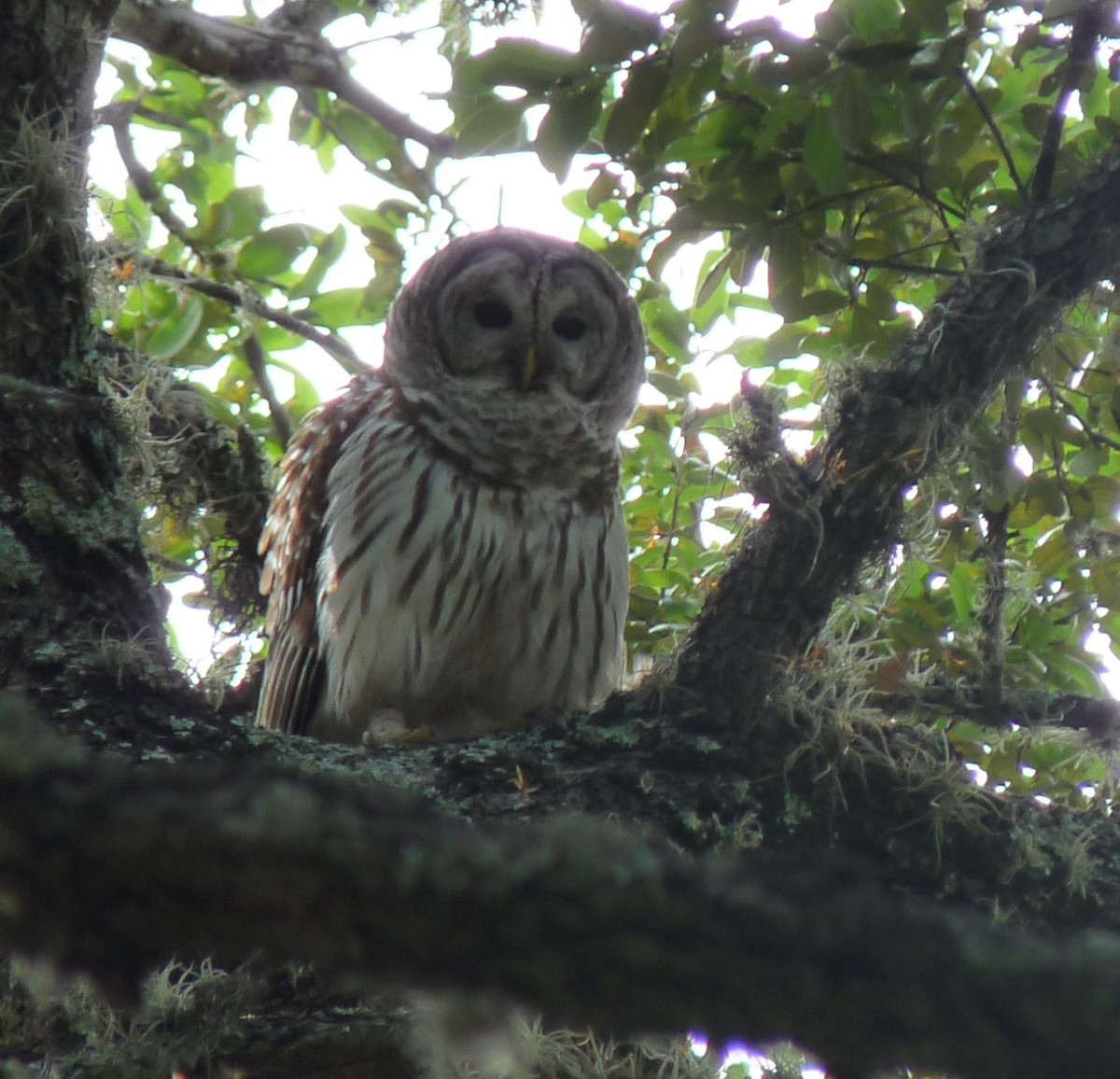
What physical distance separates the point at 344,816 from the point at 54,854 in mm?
163

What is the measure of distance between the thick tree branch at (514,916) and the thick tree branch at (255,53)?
413 centimetres

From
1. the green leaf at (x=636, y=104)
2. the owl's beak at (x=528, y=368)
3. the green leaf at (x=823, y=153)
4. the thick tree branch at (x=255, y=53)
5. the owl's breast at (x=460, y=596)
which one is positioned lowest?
the owl's breast at (x=460, y=596)

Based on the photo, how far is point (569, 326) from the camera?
14.7 ft

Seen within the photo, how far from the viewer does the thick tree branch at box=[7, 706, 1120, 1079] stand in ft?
2.37

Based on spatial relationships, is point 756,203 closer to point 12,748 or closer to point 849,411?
point 849,411

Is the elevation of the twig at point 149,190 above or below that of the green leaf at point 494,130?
above

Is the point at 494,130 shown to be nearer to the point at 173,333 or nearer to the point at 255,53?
the point at 173,333

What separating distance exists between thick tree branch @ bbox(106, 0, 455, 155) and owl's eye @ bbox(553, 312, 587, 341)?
744mm

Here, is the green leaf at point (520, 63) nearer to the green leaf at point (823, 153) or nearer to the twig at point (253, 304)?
the green leaf at point (823, 153)

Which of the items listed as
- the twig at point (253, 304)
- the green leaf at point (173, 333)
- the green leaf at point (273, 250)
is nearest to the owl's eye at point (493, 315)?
the twig at point (253, 304)

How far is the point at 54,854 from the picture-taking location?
2.50ft

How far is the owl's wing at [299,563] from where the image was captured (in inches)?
153

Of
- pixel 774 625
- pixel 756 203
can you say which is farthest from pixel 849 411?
pixel 756 203

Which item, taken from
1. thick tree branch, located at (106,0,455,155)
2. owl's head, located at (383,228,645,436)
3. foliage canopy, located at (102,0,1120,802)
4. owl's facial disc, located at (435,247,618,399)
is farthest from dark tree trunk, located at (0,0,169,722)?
thick tree branch, located at (106,0,455,155)
